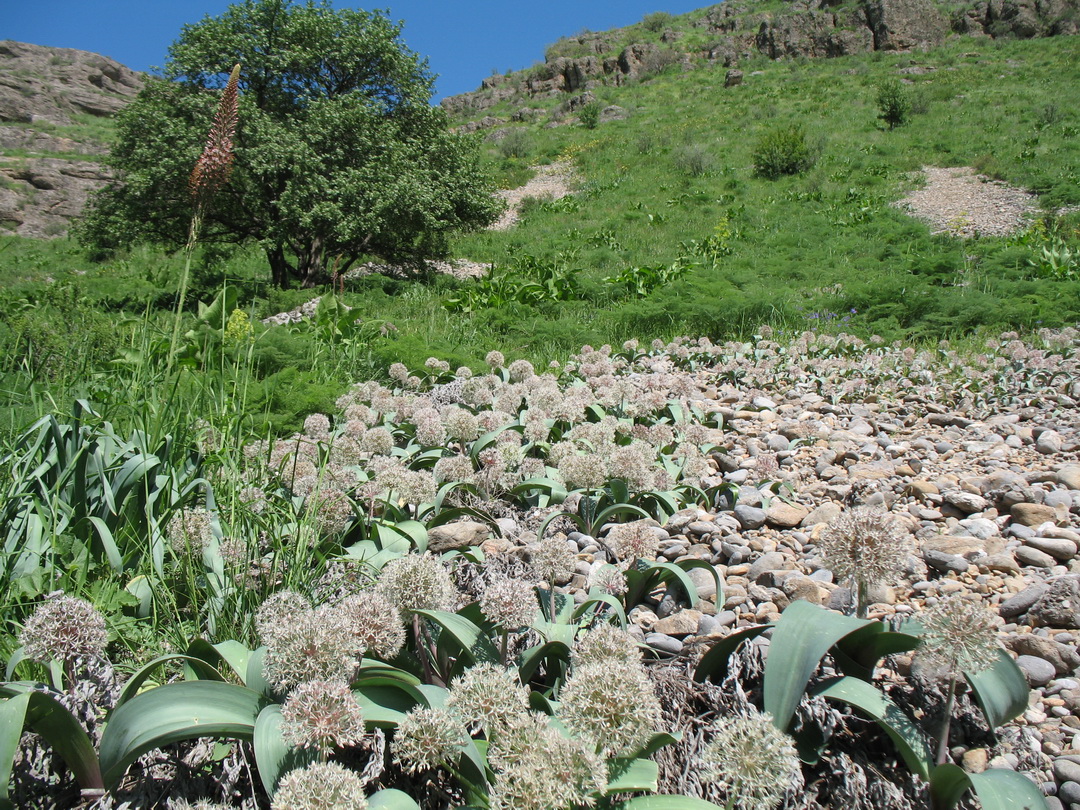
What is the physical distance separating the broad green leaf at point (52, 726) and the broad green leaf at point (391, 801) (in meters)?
0.60

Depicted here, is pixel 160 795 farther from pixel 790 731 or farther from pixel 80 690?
pixel 790 731

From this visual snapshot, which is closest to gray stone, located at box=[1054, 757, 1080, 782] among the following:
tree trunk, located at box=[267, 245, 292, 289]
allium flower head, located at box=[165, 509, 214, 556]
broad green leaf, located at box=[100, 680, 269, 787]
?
broad green leaf, located at box=[100, 680, 269, 787]

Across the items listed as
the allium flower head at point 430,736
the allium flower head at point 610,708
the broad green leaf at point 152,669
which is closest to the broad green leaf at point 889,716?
the allium flower head at point 610,708

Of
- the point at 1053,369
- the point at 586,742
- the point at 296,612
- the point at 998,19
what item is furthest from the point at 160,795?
the point at 998,19

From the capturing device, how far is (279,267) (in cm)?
1092

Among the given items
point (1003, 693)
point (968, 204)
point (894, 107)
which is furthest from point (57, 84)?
A: point (1003, 693)

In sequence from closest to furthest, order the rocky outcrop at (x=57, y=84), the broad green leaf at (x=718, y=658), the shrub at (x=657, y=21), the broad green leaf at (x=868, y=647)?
the broad green leaf at (x=868, y=647) < the broad green leaf at (x=718, y=658) < the rocky outcrop at (x=57, y=84) < the shrub at (x=657, y=21)

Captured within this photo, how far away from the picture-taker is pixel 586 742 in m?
1.03

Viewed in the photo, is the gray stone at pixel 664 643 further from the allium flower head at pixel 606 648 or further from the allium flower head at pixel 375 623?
the allium flower head at pixel 375 623

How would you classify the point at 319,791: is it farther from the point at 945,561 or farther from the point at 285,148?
the point at 285,148

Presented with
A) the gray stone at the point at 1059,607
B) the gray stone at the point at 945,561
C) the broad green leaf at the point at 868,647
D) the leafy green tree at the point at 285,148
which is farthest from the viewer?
the leafy green tree at the point at 285,148

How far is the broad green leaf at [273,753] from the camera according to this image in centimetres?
117

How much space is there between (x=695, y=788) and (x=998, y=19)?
4841 centimetres

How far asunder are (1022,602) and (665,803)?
1485 mm
